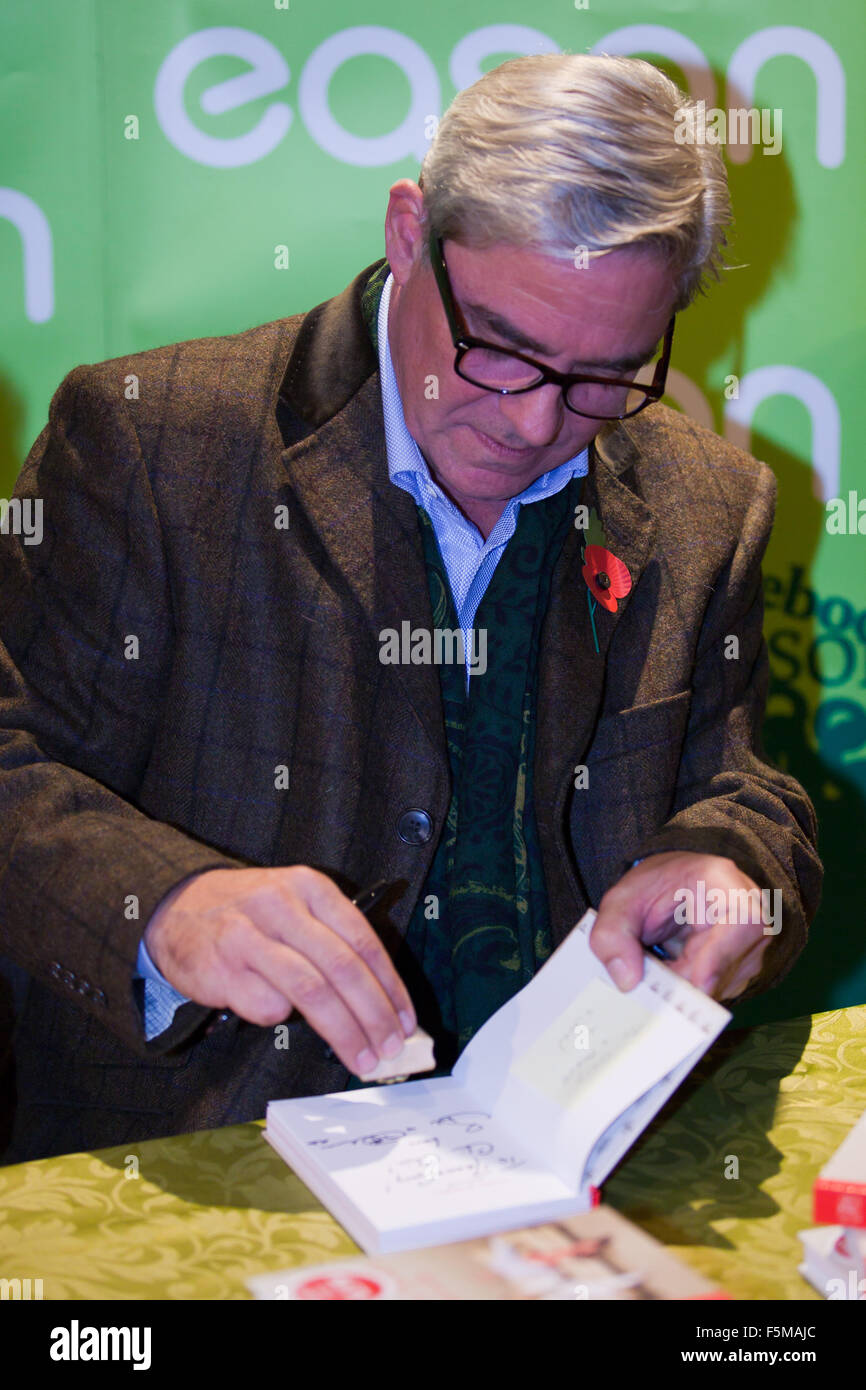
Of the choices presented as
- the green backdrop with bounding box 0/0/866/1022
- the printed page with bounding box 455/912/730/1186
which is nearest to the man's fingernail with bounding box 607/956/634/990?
the printed page with bounding box 455/912/730/1186

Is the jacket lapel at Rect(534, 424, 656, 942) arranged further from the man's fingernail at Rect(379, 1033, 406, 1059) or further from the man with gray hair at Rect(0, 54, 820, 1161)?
the man's fingernail at Rect(379, 1033, 406, 1059)

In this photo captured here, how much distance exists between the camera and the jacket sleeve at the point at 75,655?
1.29 metres

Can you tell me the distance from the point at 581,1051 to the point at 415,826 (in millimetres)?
465

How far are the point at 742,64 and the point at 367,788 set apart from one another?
2054 millimetres

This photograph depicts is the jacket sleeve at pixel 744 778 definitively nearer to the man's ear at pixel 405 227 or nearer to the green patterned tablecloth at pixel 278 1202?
the green patterned tablecloth at pixel 278 1202

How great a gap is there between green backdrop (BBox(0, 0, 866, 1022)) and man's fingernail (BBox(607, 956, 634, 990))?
1.66 m

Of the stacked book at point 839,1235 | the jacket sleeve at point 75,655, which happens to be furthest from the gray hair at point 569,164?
the stacked book at point 839,1235

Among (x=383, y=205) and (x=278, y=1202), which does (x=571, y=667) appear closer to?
(x=278, y=1202)

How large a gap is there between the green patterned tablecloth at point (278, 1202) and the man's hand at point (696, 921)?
0.13 meters

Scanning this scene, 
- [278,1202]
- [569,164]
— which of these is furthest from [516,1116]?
[569,164]

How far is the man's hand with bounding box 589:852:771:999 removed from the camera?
1260 mm

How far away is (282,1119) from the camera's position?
1146 mm
